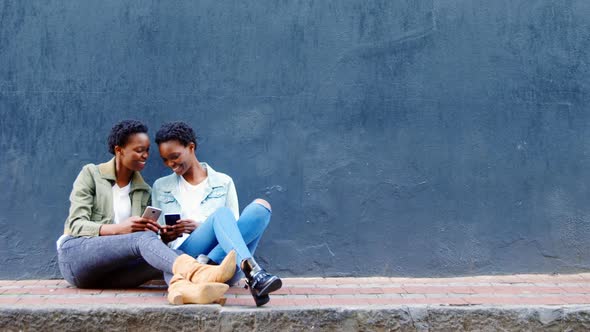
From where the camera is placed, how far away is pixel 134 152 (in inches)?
211

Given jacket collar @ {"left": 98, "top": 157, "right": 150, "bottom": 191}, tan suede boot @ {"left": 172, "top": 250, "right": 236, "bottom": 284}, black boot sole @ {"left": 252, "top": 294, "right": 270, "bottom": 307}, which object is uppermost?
jacket collar @ {"left": 98, "top": 157, "right": 150, "bottom": 191}

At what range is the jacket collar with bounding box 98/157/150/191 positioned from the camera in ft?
17.6

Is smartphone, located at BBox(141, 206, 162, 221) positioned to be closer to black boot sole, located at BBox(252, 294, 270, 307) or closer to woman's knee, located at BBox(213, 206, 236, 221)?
woman's knee, located at BBox(213, 206, 236, 221)

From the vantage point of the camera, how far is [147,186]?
5.52 m

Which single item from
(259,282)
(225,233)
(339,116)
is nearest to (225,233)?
(225,233)

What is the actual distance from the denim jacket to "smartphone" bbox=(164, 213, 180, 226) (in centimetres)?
32

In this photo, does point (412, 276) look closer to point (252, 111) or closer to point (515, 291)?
point (515, 291)

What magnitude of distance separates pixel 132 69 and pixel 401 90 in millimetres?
1936

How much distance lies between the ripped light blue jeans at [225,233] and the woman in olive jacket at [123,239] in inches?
9.7

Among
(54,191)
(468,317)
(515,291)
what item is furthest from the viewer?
(54,191)

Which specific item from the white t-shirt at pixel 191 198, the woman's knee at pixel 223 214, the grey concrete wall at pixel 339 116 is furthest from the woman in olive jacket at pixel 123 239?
the grey concrete wall at pixel 339 116

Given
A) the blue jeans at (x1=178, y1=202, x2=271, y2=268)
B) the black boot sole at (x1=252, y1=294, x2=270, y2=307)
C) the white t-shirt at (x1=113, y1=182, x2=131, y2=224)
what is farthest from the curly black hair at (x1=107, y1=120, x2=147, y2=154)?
the black boot sole at (x1=252, y1=294, x2=270, y2=307)

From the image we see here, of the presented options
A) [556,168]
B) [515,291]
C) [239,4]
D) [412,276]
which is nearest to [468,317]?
[515,291]

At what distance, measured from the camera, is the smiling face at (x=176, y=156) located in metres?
5.48
